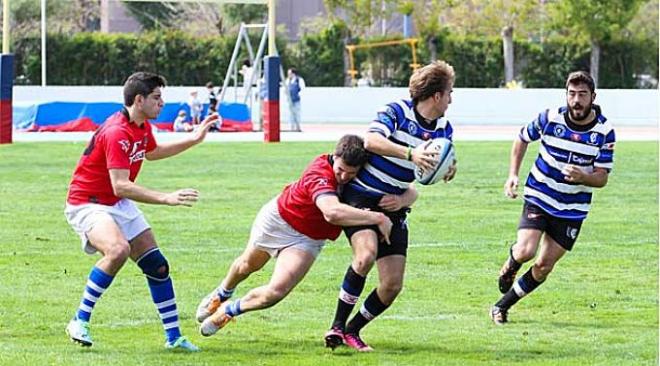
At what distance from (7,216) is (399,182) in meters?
8.96

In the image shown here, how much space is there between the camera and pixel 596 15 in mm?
51719

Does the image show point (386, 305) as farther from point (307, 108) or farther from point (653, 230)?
point (307, 108)

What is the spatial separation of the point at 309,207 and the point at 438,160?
0.91 m

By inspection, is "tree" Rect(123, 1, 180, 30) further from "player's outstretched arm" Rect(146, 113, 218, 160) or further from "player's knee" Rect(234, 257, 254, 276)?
"player's knee" Rect(234, 257, 254, 276)

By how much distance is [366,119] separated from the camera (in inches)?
1847

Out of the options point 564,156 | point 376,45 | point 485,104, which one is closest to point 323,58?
point 376,45

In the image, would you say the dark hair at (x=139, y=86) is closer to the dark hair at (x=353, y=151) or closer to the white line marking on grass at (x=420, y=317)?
the dark hair at (x=353, y=151)

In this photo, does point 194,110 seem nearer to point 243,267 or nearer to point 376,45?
point 376,45

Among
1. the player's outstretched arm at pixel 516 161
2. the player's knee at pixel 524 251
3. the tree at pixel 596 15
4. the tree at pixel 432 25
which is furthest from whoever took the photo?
the tree at pixel 432 25

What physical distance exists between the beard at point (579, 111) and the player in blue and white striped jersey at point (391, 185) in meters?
1.30

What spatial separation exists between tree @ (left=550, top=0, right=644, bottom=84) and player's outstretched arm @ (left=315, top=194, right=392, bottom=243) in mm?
43659

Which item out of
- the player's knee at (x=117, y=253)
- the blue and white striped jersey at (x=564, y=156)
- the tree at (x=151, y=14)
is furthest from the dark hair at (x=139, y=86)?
the tree at (x=151, y=14)

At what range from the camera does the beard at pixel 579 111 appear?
9.75 meters

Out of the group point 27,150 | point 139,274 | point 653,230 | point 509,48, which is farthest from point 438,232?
point 509,48
